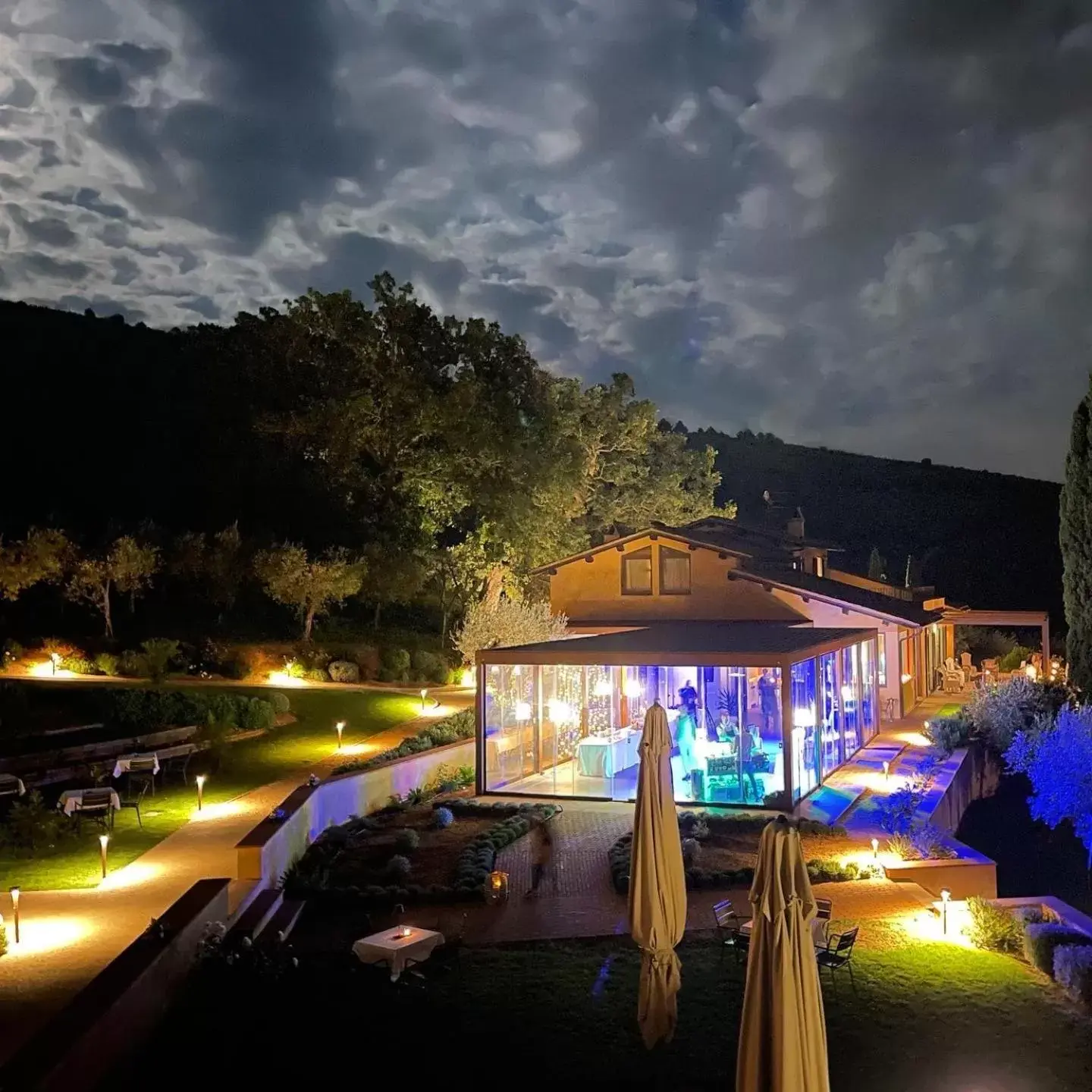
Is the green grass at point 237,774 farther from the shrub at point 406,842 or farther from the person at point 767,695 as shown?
the person at point 767,695

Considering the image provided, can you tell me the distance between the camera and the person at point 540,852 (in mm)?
12837

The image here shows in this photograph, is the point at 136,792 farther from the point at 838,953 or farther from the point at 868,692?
the point at 868,692

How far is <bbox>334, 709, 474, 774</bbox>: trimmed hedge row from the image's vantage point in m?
18.1

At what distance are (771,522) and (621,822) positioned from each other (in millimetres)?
66158

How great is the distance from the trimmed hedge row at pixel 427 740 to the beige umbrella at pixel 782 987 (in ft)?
38.8

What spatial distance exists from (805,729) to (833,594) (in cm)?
832

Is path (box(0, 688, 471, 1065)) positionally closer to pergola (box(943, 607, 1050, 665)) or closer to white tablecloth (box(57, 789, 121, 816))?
white tablecloth (box(57, 789, 121, 816))

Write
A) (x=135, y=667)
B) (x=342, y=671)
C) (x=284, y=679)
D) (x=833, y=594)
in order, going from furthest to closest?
(x=342, y=671) < (x=284, y=679) < (x=135, y=667) < (x=833, y=594)

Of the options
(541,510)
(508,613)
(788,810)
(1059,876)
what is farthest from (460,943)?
(541,510)

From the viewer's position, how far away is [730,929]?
1019 cm

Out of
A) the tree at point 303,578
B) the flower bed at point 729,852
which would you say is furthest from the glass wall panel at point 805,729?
the tree at point 303,578

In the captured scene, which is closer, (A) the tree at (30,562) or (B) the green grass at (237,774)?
(B) the green grass at (237,774)

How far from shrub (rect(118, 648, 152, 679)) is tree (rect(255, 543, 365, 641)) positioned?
5456 millimetres

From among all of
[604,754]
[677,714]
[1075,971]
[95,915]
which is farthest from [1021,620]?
[95,915]
